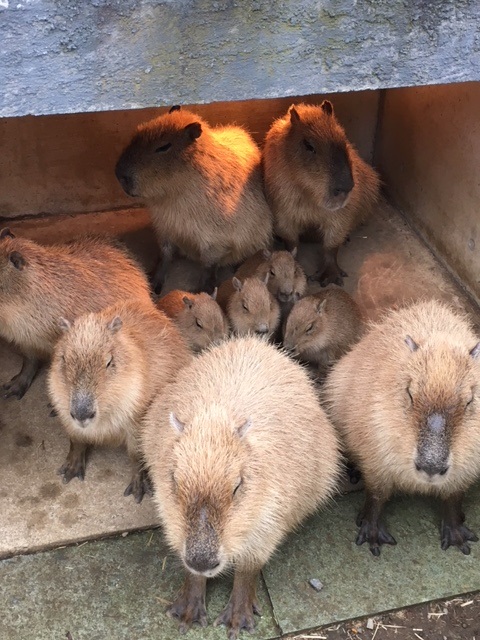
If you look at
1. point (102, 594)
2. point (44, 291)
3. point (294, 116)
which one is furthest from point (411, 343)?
point (294, 116)

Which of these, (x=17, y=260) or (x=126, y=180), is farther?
(x=126, y=180)

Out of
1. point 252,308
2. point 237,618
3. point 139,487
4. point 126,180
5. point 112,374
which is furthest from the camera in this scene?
point 126,180

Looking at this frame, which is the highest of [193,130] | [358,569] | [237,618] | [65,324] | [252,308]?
[193,130]

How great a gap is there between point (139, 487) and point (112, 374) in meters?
0.76

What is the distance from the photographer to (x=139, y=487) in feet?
13.1

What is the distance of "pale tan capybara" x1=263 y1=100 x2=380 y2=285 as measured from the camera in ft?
17.0

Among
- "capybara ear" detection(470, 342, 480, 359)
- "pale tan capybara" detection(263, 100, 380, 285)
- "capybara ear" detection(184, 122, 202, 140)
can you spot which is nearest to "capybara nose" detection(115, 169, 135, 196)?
"capybara ear" detection(184, 122, 202, 140)

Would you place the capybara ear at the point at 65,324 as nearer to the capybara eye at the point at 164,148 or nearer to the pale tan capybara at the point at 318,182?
the capybara eye at the point at 164,148

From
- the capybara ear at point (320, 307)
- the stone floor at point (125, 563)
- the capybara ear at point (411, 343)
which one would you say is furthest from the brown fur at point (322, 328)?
the capybara ear at point (411, 343)

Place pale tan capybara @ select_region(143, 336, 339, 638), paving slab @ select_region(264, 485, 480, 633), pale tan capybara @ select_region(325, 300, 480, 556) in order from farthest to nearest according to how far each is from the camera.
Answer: paving slab @ select_region(264, 485, 480, 633) < pale tan capybara @ select_region(325, 300, 480, 556) < pale tan capybara @ select_region(143, 336, 339, 638)

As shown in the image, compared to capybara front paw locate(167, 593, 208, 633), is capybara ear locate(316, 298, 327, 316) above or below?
above

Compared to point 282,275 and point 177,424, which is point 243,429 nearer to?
point 177,424

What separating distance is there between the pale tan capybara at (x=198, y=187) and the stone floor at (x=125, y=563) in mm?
1873

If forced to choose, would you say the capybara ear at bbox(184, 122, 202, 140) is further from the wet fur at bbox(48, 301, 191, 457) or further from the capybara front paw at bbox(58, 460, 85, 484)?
the capybara front paw at bbox(58, 460, 85, 484)
